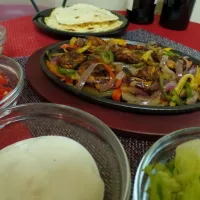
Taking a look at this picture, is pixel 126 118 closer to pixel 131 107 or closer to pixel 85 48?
pixel 131 107

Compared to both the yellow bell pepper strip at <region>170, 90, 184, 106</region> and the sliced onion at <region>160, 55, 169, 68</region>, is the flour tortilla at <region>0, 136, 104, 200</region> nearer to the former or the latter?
the yellow bell pepper strip at <region>170, 90, 184, 106</region>

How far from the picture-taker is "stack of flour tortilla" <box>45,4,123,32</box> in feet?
5.08

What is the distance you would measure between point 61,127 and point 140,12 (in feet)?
4.15

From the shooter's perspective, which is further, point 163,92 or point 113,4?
point 113,4

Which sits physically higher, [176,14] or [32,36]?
[176,14]

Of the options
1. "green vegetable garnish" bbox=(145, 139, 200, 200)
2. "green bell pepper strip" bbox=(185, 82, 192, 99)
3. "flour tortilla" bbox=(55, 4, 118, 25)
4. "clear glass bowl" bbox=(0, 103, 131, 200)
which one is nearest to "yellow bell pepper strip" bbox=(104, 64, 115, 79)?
"green bell pepper strip" bbox=(185, 82, 192, 99)

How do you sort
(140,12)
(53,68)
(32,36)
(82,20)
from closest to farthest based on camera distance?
1. (53,68)
2. (32,36)
3. (82,20)
4. (140,12)

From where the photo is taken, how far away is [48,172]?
1.72ft

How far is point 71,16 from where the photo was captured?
1.66 meters

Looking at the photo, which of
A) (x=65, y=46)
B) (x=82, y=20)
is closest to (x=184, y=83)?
(x=65, y=46)

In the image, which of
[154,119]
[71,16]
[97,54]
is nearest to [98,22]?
[71,16]

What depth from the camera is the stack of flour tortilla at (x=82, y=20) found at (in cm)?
155

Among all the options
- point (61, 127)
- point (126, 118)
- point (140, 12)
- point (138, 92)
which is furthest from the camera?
point (140, 12)

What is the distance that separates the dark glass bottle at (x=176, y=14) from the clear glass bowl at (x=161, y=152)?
1.20m
